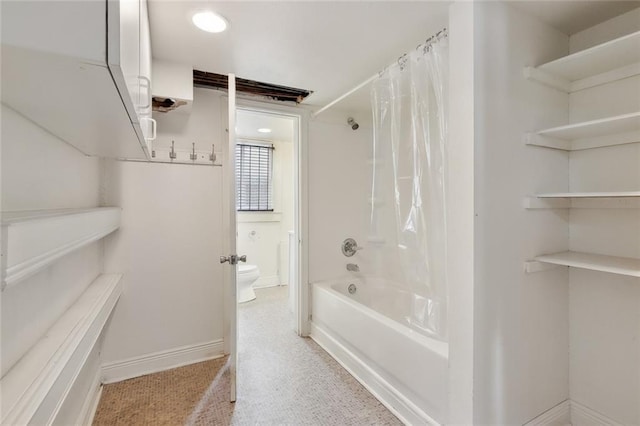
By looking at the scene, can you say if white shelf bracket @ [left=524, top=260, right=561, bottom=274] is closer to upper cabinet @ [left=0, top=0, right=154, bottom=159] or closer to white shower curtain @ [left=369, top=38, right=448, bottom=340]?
white shower curtain @ [left=369, top=38, right=448, bottom=340]

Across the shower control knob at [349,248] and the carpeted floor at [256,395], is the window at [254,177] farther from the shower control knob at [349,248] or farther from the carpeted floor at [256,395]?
the carpeted floor at [256,395]

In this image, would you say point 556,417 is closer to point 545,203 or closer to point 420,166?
point 545,203

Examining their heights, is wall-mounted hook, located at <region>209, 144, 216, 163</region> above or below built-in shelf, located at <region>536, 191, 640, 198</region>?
above

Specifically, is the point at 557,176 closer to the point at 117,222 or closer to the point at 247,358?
the point at 247,358

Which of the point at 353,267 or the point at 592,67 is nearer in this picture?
the point at 592,67

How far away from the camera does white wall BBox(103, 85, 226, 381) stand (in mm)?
2027

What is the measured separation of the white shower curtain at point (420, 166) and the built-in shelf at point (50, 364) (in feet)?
5.12

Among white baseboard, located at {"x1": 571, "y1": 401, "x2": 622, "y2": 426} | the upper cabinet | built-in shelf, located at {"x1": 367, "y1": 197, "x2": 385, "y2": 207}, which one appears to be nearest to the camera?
the upper cabinet

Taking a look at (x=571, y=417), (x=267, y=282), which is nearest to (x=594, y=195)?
(x=571, y=417)

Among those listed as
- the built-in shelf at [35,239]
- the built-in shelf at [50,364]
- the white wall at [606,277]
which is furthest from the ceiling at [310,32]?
the built-in shelf at [50,364]

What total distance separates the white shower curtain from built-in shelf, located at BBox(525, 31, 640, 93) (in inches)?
17.9

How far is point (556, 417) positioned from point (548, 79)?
5.80ft

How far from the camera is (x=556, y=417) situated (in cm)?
156

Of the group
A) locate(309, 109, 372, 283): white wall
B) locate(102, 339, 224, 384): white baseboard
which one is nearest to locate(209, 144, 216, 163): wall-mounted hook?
locate(309, 109, 372, 283): white wall
